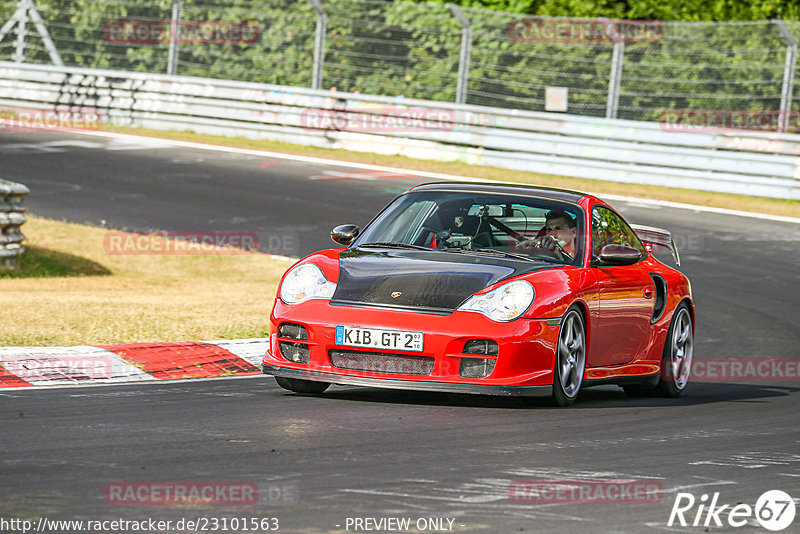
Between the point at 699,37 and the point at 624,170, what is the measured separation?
91.2 inches

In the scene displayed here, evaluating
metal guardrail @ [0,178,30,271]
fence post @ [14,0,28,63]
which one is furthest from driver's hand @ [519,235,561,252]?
fence post @ [14,0,28,63]

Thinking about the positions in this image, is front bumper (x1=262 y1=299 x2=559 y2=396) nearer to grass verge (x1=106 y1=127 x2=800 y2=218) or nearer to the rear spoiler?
the rear spoiler

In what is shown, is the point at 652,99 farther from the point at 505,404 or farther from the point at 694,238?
the point at 505,404

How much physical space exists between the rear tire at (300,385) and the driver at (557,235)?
1546 mm

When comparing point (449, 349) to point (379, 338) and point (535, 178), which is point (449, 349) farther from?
point (535, 178)

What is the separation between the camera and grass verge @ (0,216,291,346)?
9930mm

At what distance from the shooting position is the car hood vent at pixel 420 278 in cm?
753

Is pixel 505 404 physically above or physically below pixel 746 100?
below

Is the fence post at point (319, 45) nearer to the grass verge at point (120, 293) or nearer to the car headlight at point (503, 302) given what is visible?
the grass verge at point (120, 293)

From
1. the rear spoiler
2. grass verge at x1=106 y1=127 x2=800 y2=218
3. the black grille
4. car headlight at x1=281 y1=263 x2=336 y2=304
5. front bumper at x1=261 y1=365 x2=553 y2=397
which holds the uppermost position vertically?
the rear spoiler

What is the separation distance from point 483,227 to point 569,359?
3.70 feet

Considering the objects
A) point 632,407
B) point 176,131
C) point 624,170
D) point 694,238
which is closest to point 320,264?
point 632,407

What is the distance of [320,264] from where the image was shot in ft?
26.3

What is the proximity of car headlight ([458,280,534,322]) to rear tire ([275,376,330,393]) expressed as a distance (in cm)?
112
